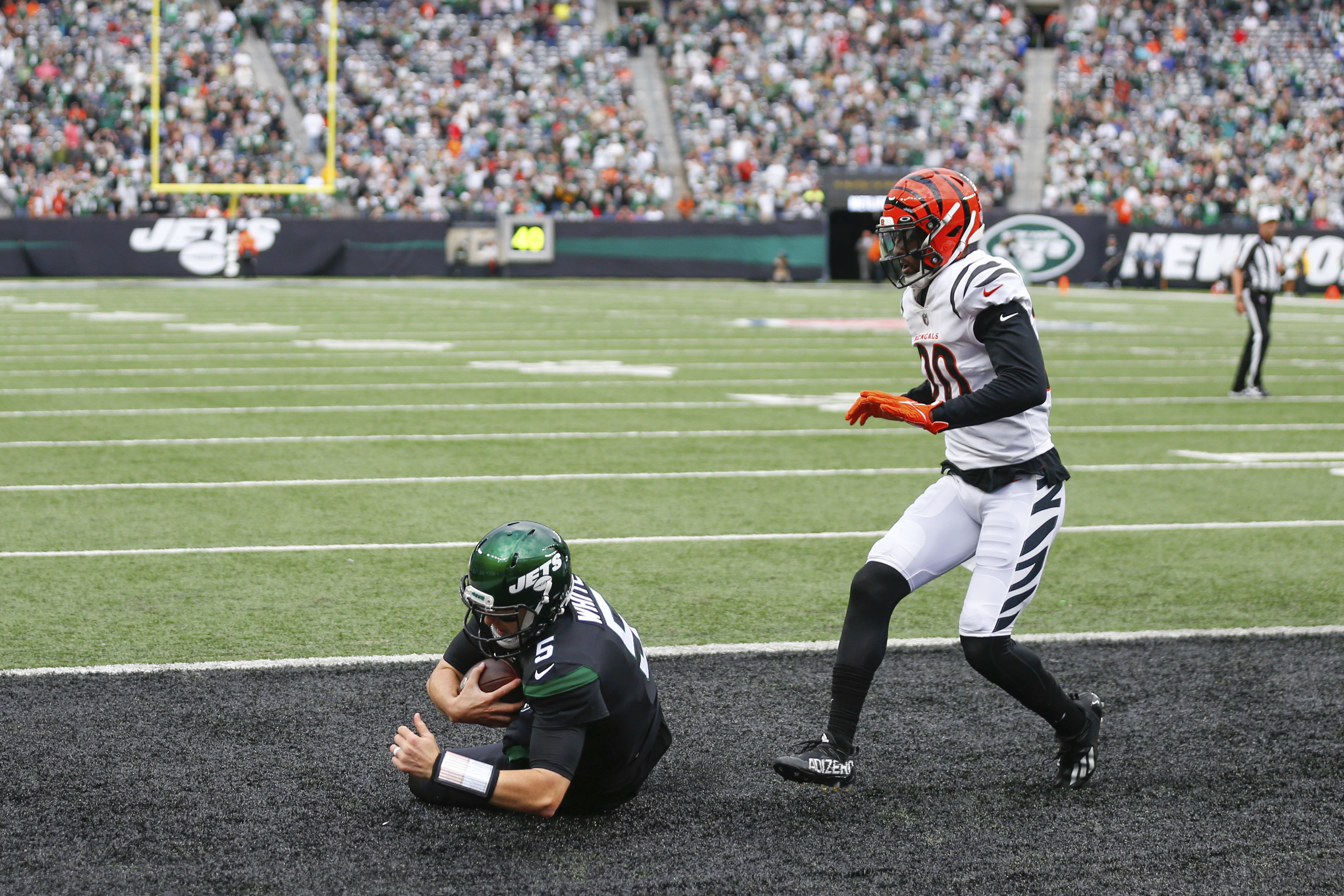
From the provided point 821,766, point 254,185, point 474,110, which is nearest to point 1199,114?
point 474,110

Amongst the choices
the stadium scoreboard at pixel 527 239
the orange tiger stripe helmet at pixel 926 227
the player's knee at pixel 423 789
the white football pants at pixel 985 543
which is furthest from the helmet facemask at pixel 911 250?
the stadium scoreboard at pixel 527 239

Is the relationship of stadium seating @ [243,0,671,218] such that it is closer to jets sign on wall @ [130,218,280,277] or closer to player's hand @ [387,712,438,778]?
jets sign on wall @ [130,218,280,277]

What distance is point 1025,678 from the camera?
4.25 meters

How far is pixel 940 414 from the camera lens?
410 centimetres

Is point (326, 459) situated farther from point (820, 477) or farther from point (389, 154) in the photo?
point (389, 154)

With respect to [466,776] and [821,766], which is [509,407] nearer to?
[821,766]

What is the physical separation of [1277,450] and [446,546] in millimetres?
6568

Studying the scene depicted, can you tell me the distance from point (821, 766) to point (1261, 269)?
11359 mm

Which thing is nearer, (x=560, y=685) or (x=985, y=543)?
(x=560, y=685)

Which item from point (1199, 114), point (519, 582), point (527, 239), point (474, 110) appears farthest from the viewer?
point (474, 110)

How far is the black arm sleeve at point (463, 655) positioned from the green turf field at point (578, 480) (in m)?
1.57

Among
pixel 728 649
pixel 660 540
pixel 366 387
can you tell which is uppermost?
pixel 728 649

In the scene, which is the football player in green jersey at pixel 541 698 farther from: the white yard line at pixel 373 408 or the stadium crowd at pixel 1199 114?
the stadium crowd at pixel 1199 114

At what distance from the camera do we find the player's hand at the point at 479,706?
3969mm
